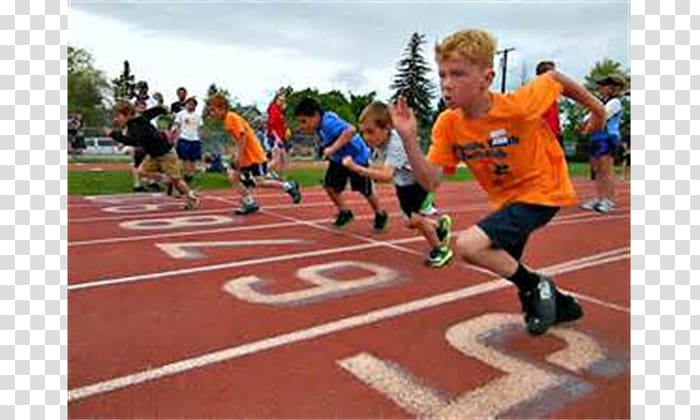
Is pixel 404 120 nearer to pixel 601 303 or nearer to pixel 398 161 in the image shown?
Result: pixel 601 303

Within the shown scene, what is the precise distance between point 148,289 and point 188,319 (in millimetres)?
869

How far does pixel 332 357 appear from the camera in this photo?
318 cm

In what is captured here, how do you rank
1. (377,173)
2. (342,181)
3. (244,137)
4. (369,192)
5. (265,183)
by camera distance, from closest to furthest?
(377,173) → (369,192) → (342,181) → (244,137) → (265,183)

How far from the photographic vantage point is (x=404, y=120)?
328 centimetres

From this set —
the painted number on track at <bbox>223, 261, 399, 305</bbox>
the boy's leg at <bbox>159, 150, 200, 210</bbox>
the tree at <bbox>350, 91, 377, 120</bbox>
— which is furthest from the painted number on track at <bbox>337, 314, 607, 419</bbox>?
the tree at <bbox>350, 91, 377, 120</bbox>

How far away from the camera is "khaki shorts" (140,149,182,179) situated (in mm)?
9375

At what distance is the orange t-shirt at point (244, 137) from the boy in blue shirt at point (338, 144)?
132 cm

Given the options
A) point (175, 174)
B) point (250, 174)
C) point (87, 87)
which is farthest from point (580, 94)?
point (87, 87)

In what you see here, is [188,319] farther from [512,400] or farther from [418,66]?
[418,66]

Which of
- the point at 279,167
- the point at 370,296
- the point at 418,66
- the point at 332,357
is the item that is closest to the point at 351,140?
the point at 370,296

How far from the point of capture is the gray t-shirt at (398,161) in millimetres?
5660

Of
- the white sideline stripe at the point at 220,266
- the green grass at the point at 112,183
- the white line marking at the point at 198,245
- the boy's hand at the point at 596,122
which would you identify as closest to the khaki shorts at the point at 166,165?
the green grass at the point at 112,183

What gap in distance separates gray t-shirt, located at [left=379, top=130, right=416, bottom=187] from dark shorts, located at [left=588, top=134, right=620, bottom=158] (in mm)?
4462

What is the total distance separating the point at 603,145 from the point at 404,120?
262 inches
